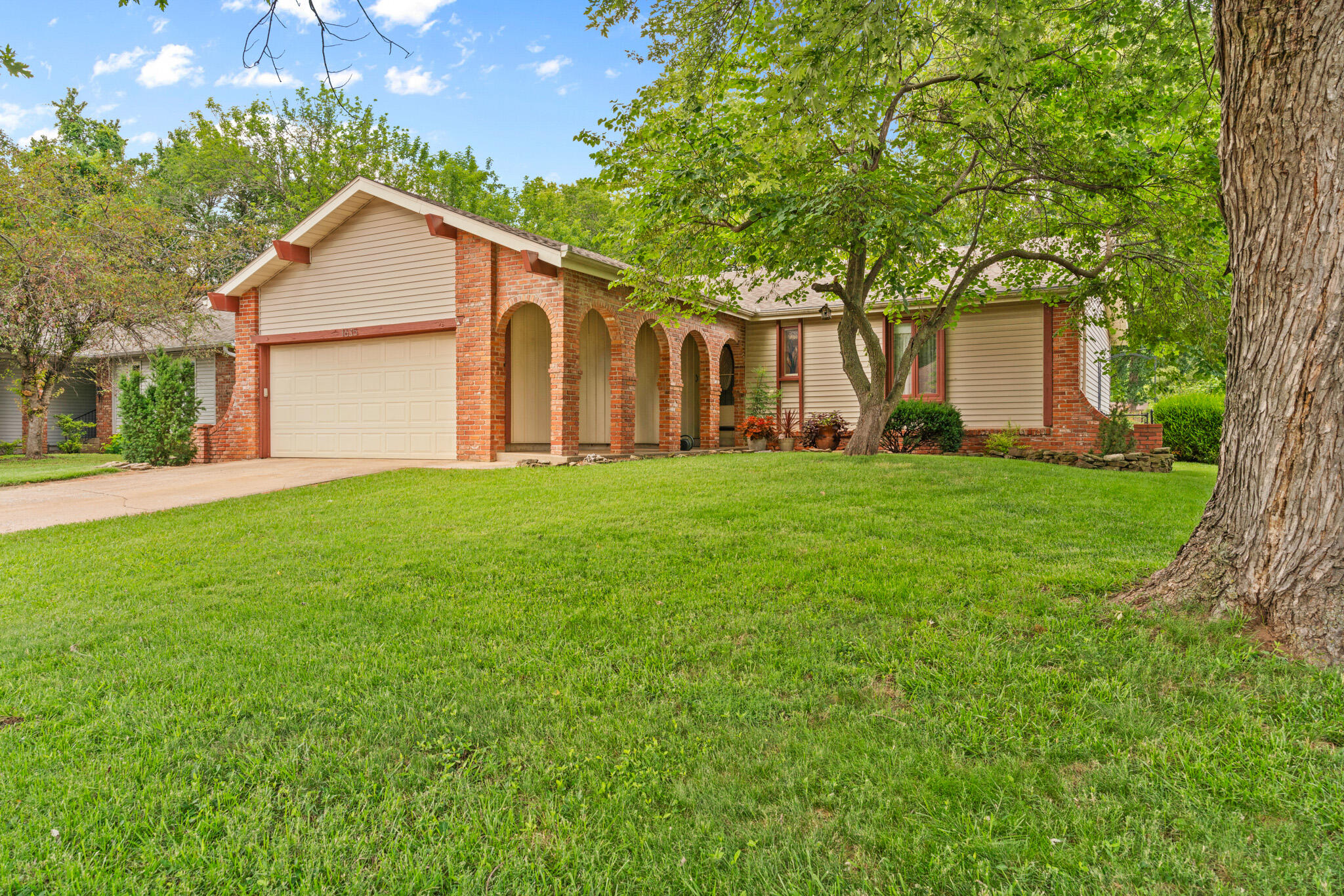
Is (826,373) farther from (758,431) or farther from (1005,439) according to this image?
(1005,439)

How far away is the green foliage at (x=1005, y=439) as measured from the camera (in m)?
13.1

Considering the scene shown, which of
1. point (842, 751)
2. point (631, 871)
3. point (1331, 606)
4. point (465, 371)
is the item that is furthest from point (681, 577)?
point (465, 371)

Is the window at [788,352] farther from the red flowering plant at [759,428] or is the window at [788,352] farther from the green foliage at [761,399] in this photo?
the red flowering plant at [759,428]

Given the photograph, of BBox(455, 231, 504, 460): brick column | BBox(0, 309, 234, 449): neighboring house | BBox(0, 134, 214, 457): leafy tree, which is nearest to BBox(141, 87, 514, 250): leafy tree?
BBox(0, 309, 234, 449): neighboring house

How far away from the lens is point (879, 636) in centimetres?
330

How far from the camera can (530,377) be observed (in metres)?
14.5

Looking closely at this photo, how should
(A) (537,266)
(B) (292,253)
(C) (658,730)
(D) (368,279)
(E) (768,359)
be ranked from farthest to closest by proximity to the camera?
(E) (768,359) → (B) (292,253) → (D) (368,279) → (A) (537,266) → (C) (658,730)

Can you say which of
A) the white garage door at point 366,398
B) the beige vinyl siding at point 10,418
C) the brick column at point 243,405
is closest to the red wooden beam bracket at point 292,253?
the brick column at point 243,405

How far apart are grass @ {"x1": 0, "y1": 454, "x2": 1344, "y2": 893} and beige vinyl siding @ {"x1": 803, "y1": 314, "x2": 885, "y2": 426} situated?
10607 millimetres

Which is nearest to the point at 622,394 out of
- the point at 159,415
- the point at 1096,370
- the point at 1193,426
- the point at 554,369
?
the point at 554,369

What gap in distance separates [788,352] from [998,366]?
4376mm

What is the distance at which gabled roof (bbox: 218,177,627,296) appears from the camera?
11.2 meters

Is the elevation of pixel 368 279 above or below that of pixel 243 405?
above

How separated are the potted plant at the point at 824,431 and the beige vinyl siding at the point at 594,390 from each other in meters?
4.26
